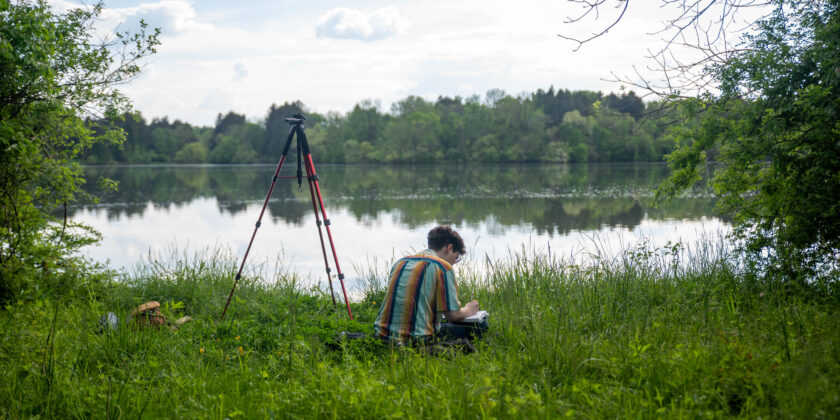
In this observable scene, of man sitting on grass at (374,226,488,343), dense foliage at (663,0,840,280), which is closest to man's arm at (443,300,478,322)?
man sitting on grass at (374,226,488,343)

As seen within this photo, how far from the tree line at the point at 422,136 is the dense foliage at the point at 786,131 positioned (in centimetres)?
5452

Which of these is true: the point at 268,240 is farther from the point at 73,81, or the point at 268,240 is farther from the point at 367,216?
the point at 73,81

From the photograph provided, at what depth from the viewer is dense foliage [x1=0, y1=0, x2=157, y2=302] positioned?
16.1ft

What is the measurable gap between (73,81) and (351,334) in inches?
181

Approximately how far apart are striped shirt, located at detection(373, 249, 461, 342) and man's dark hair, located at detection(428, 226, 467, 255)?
0.15m

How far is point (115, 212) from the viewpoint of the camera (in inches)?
789

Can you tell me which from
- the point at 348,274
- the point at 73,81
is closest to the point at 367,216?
the point at 348,274

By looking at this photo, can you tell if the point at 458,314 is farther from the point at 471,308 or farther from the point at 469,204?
the point at 469,204

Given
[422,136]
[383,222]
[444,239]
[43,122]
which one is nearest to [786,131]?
[444,239]

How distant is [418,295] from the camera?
3.95 meters

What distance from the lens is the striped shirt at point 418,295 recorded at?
13.0ft

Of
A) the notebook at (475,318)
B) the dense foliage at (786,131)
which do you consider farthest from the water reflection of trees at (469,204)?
the notebook at (475,318)

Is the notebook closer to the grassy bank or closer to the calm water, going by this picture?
the grassy bank

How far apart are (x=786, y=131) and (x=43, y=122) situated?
24.3 ft
